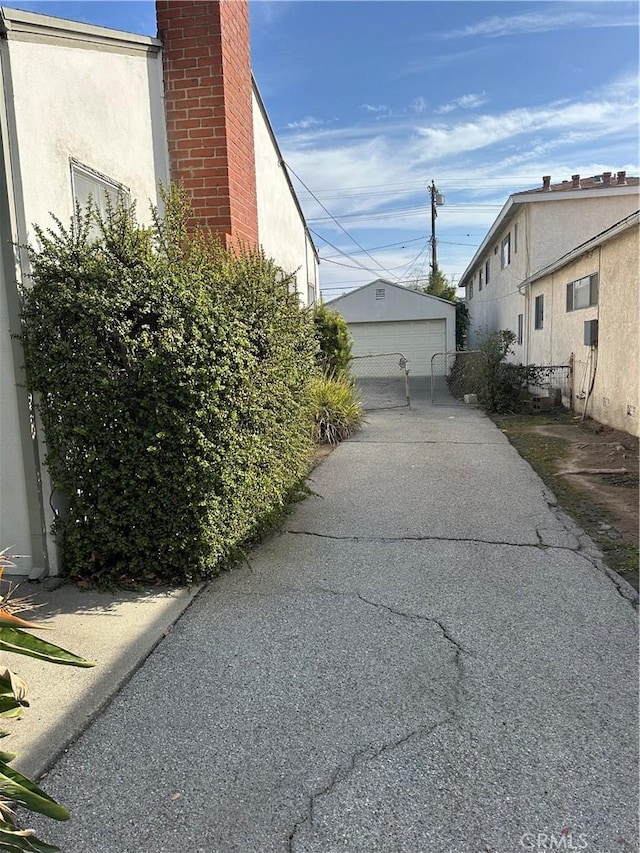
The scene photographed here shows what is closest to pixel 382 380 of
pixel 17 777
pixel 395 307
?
pixel 395 307

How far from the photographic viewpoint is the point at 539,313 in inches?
599

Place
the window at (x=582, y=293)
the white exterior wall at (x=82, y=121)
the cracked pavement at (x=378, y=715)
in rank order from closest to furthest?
the cracked pavement at (x=378, y=715) → the white exterior wall at (x=82, y=121) → the window at (x=582, y=293)

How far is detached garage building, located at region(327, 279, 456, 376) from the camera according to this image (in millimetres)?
22922

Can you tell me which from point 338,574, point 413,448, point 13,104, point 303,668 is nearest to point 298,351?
point 338,574

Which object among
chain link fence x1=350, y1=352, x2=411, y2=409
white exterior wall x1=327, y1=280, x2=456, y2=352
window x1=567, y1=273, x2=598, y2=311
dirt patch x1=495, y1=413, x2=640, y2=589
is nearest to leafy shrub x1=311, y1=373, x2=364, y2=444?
dirt patch x1=495, y1=413, x2=640, y2=589

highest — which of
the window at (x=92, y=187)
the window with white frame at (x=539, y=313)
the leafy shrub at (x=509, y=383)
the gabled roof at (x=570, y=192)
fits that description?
the gabled roof at (x=570, y=192)

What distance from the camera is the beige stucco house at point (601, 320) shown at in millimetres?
8938

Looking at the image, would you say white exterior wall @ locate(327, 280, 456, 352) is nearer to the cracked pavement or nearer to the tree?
the tree

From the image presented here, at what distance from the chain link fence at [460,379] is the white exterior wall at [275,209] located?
14.9ft

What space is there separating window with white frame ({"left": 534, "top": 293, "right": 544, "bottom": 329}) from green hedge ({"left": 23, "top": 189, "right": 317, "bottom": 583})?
41.5 ft

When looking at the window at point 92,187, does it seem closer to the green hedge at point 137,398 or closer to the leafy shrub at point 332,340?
the green hedge at point 137,398

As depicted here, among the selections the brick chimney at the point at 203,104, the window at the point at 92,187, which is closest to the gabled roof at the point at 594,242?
the brick chimney at the point at 203,104

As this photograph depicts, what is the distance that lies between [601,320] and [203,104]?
25.8 feet

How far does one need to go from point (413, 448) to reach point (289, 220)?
4.85m
